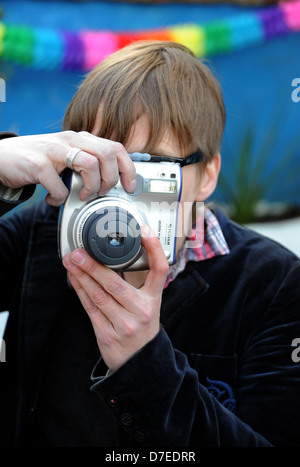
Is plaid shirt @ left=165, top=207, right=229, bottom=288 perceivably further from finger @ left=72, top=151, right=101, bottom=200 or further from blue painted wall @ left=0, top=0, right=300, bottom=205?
blue painted wall @ left=0, top=0, right=300, bottom=205

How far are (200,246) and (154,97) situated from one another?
1.04 ft

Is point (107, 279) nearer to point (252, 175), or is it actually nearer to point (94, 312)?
point (94, 312)

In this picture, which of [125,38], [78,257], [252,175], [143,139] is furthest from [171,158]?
[252,175]

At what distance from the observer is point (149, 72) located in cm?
108

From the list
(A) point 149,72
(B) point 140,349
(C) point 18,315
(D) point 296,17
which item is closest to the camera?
(B) point 140,349

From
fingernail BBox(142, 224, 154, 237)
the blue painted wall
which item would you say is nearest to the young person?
fingernail BBox(142, 224, 154, 237)

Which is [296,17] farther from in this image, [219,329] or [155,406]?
[155,406]

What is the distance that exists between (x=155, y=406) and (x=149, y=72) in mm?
632

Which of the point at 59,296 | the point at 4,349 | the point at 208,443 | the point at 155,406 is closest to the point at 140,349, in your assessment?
the point at 155,406

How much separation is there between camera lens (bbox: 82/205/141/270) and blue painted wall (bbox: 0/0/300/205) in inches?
70.3

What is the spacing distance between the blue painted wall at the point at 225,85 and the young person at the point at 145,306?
4.89 feet

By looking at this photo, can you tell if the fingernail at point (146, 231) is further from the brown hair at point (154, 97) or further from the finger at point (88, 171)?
the brown hair at point (154, 97)

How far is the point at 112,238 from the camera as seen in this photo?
84 cm

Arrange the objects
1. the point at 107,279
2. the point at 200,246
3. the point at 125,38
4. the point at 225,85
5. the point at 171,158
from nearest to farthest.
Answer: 1. the point at 107,279
2. the point at 171,158
3. the point at 200,246
4. the point at 125,38
5. the point at 225,85
